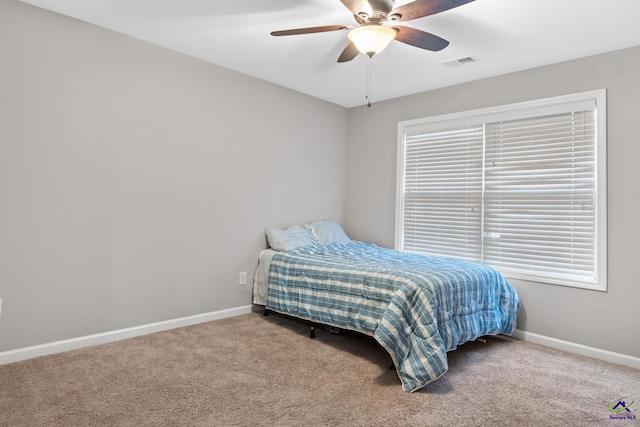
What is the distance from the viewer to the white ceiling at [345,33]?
2361 millimetres

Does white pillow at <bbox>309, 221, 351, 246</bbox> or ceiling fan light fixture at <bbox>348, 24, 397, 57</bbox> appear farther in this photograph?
white pillow at <bbox>309, 221, 351, 246</bbox>

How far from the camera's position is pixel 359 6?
1.95m

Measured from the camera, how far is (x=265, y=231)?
381 cm

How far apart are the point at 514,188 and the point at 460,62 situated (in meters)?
1.19

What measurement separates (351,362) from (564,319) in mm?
1780

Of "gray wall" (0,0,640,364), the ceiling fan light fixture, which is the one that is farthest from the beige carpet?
the ceiling fan light fixture

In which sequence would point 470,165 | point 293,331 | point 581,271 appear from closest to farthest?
point 581,271, point 293,331, point 470,165

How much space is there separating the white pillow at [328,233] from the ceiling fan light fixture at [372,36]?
2.21 m

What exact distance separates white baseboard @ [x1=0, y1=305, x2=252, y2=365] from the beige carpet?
82 millimetres

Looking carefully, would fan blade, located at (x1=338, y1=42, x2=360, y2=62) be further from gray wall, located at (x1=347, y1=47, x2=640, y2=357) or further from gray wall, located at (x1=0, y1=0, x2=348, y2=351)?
gray wall, located at (x1=347, y1=47, x2=640, y2=357)

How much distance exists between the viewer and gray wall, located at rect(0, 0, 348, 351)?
244cm

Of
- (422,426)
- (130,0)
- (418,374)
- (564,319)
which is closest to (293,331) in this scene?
(418,374)

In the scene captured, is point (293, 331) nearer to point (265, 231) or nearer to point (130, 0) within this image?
point (265, 231)

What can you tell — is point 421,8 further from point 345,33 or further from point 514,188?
point 514,188
